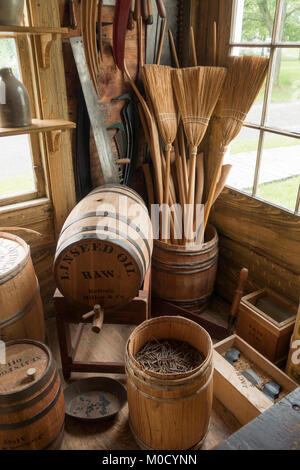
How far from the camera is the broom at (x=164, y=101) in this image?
2508 millimetres

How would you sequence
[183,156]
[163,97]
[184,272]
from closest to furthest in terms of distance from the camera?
[163,97]
[184,272]
[183,156]

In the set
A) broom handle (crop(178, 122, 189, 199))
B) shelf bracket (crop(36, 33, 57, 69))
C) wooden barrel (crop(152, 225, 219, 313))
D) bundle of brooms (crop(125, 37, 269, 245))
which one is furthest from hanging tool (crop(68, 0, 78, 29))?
wooden barrel (crop(152, 225, 219, 313))

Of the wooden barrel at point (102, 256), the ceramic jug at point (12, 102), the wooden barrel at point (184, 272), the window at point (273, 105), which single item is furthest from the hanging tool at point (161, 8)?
the wooden barrel at point (184, 272)

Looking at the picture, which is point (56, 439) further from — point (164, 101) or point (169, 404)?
point (164, 101)

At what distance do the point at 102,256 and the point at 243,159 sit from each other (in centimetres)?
141

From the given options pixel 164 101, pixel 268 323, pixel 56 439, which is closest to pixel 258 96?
pixel 164 101

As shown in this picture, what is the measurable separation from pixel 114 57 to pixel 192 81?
0.55 metres

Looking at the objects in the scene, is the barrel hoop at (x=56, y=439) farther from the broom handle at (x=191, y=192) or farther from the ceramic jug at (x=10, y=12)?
the ceramic jug at (x=10, y=12)

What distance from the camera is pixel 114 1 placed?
7.77 feet

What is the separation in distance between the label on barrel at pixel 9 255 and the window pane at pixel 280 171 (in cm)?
168

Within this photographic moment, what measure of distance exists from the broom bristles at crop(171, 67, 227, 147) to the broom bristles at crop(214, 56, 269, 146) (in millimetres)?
69

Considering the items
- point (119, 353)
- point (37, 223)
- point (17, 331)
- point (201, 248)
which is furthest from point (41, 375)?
point (201, 248)

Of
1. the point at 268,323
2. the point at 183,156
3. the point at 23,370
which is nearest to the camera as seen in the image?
the point at 23,370

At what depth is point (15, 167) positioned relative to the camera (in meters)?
2.50
